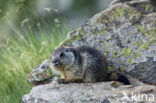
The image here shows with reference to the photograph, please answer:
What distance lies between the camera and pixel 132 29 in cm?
609

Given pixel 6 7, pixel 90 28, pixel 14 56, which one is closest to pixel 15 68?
pixel 14 56

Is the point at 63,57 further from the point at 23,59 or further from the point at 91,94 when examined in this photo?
the point at 23,59

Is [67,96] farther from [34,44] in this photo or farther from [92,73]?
[34,44]

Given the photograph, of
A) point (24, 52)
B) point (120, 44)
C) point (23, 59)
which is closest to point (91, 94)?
point (120, 44)

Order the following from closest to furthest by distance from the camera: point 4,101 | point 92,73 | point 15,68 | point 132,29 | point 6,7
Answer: point 92,73, point 132,29, point 4,101, point 15,68, point 6,7

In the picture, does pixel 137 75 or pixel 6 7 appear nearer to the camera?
pixel 137 75

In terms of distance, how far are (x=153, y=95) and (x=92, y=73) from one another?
1.20 metres

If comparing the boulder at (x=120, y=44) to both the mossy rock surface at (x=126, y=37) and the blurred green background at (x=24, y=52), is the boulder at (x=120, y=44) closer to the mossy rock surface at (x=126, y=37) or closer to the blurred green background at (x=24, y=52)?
the mossy rock surface at (x=126, y=37)

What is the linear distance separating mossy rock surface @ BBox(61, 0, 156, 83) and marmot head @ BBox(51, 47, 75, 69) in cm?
70

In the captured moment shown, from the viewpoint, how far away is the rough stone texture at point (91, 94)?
4.75 m

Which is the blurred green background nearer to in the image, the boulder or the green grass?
the green grass

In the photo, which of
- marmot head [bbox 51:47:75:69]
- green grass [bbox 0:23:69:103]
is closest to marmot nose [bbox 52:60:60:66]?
marmot head [bbox 51:47:75:69]

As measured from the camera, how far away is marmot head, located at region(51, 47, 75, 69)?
213 inches

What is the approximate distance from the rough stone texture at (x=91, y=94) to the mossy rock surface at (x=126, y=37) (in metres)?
0.64
